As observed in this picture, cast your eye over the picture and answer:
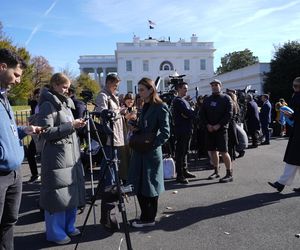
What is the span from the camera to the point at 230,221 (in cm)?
547

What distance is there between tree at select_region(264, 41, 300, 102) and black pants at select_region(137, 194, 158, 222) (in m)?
25.9

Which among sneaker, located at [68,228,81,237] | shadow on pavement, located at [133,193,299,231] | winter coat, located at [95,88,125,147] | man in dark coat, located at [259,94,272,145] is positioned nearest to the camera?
sneaker, located at [68,228,81,237]

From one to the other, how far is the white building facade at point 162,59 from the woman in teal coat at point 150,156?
85336mm

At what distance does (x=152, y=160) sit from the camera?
523cm

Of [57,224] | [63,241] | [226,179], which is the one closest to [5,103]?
[57,224]

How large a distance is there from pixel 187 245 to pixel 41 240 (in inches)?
74.5

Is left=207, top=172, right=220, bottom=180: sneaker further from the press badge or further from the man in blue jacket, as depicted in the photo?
the press badge

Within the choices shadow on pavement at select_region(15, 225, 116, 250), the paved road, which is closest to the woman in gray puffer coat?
shadow on pavement at select_region(15, 225, 116, 250)

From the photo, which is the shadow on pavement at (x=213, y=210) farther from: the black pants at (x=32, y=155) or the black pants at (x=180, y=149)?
the black pants at (x=32, y=155)

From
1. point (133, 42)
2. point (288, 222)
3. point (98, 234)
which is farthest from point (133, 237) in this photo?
point (133, 42)

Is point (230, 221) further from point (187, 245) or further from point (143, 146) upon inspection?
point (143, 146)

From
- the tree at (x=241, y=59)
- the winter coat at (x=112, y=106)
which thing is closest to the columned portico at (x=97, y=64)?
the tree at (x=241, y=59)

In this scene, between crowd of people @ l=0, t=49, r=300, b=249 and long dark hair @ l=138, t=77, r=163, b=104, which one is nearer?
crowd of people @ l=0, t=49, r=300, b=249

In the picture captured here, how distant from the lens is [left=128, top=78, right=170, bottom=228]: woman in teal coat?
5176mm
